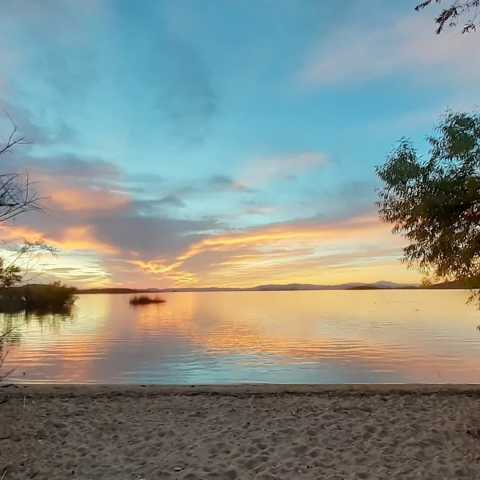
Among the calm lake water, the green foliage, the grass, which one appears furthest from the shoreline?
the grass

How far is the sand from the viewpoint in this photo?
6.20 meters

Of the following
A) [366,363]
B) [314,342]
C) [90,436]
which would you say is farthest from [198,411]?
[314,342]

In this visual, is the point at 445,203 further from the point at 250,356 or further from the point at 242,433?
the point at 250,356

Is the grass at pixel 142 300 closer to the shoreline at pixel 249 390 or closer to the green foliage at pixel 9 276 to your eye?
the shoreline at pixel 249 390

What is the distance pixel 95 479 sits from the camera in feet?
19.4

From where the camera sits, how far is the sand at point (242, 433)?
6.20 metres

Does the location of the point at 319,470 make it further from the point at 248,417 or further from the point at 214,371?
the point at 214,371

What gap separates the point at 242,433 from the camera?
7625 mm

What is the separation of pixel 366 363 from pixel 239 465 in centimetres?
1501

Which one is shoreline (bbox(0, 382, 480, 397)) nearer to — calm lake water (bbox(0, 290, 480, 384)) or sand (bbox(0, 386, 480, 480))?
sand (bbox(0, 386, 480, 480))

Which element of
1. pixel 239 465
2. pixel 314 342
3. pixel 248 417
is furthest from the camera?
pixel 314 342

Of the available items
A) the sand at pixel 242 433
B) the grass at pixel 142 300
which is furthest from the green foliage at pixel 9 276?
the grass at pixel 142 300

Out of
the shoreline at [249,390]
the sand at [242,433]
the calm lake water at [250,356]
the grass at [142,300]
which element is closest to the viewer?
the sand at [242,433]

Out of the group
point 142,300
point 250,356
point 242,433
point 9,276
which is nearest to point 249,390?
point 242,433
